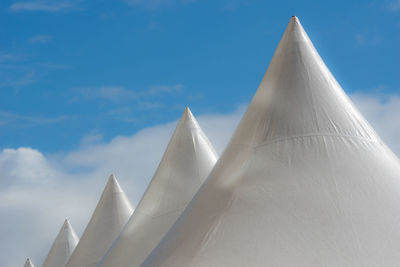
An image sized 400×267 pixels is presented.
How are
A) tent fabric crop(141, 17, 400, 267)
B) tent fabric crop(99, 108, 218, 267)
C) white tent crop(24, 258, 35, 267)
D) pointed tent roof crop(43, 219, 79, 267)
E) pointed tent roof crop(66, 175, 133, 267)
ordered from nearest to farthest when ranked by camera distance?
1. tent fabric crop(141, 17, 400, 267)
2. tent fabric crop(99, 108, 218, 267)
3. pointed tent roof crop(66, 175, 133, 267)
4. pointed tent roof crop(43, 219, 79, 267)
5. white tent crop(24, 258, 35, 267)

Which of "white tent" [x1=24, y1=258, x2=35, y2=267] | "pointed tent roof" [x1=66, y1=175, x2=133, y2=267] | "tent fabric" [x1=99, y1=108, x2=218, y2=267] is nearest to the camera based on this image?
"tent fabric" [x1=99, y1=108, x2=218, y2=267]

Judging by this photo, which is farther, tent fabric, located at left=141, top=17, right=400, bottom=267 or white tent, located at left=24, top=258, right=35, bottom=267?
white tent, located at left=24, top=258, right=35, bottom=267

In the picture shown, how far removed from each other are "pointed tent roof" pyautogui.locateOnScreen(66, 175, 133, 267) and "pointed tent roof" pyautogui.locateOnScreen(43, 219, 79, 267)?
308 inches

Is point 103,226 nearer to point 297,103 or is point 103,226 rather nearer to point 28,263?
point 297,103

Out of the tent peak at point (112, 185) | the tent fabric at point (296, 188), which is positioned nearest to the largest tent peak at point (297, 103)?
the tent fabric at point (296, 188)

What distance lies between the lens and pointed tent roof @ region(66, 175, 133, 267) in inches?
911

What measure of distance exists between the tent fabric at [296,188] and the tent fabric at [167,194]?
267 inches

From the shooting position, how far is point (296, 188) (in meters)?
9.20

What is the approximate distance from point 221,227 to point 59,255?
24325mm

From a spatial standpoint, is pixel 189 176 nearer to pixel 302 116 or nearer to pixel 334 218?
pixel 302 116

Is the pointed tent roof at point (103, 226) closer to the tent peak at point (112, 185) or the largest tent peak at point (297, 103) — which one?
the tent peak at point (112, 185)

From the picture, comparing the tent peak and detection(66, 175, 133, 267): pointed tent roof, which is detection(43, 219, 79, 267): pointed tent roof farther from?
the tent peak

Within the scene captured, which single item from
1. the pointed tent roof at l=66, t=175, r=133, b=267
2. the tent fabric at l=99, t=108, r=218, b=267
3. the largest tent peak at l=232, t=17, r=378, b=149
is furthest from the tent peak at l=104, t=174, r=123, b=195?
the largest tent peak at l=232, t=17, r=378, b=149

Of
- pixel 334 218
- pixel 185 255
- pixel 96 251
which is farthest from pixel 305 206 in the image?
pixel 96 251
